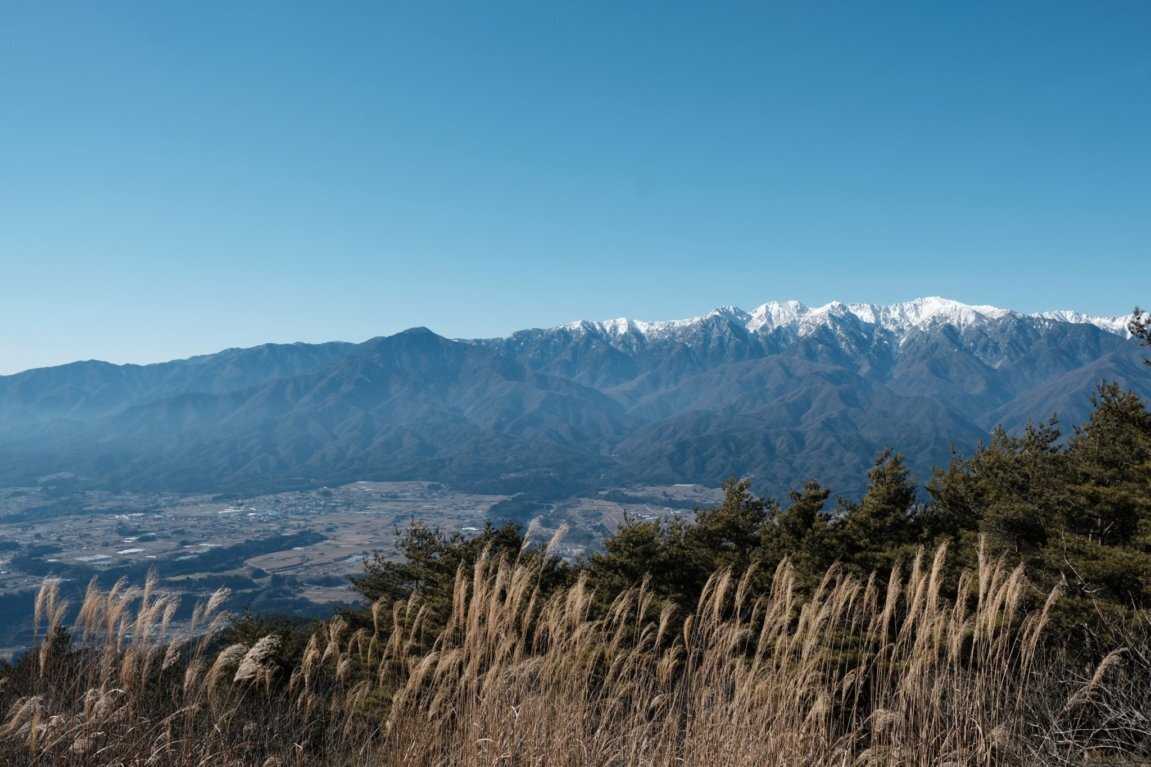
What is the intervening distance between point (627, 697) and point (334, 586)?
12640 cm

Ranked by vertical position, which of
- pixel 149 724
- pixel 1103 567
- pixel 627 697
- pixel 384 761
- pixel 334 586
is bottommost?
pixel 334 586

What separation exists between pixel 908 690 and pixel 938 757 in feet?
1.31

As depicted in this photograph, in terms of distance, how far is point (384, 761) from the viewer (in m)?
4.37

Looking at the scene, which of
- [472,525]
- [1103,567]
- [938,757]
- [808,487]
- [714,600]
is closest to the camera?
[938,757]

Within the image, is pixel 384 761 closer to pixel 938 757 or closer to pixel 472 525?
pixel 938 757

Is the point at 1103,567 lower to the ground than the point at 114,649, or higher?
lower

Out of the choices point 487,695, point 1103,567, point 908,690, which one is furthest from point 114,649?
point 1103,567

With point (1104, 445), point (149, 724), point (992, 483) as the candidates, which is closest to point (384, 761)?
point (149, 724)

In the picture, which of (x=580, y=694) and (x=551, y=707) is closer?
(x=551, y=707)

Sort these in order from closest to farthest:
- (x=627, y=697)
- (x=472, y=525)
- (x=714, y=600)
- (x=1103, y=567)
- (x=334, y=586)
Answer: (x=714, y=600) < (x=627, y=697) < (x=1103, y=567) < (x=334, y=586) < (x=472, y=525)

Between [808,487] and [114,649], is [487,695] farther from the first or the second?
[808,487]

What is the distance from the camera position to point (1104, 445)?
19.3m

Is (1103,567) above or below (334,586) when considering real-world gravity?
above

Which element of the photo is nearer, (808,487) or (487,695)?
(487,695)
